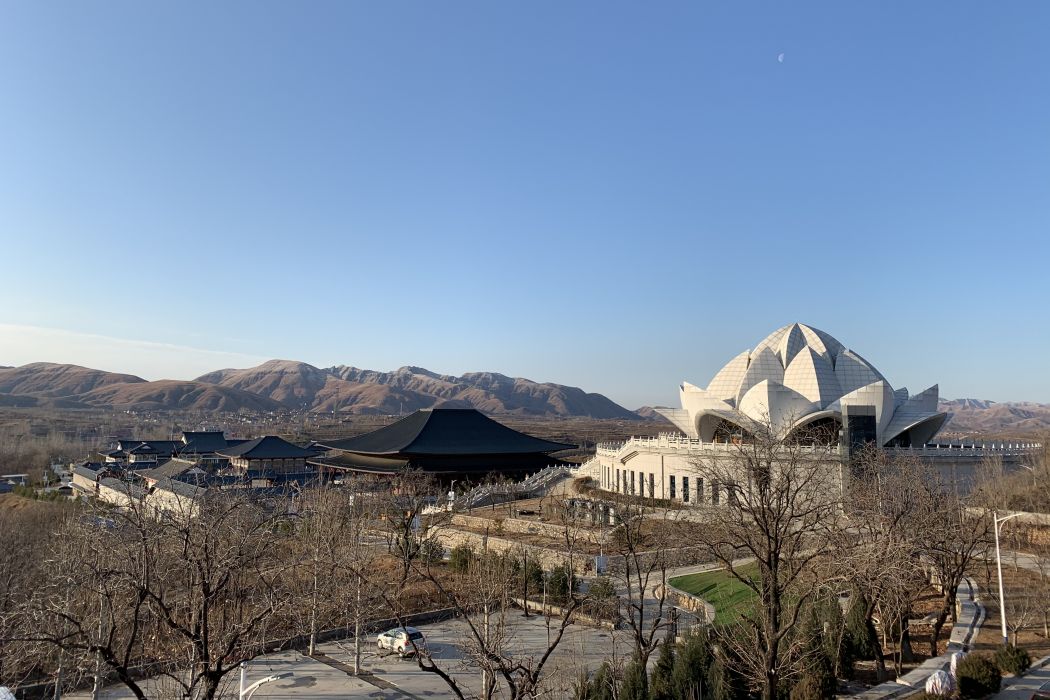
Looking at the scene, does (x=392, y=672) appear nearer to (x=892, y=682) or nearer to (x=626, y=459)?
(x=892, y=682)

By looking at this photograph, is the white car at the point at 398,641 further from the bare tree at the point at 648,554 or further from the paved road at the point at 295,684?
the bare tree at the point at 648,554

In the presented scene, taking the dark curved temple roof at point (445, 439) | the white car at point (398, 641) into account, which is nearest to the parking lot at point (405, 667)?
the white car at point (398, 641)

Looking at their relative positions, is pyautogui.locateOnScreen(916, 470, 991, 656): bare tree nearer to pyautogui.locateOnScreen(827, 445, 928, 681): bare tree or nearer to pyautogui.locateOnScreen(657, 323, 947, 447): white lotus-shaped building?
pyautogui.locateOnScreen(827, 445, 928, 681): bare tree

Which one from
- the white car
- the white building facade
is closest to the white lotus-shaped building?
the white building facade

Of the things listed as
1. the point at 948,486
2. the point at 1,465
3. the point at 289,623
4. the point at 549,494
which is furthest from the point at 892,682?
the point at 1,465

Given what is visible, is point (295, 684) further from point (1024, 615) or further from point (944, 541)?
point (1024, 615)
